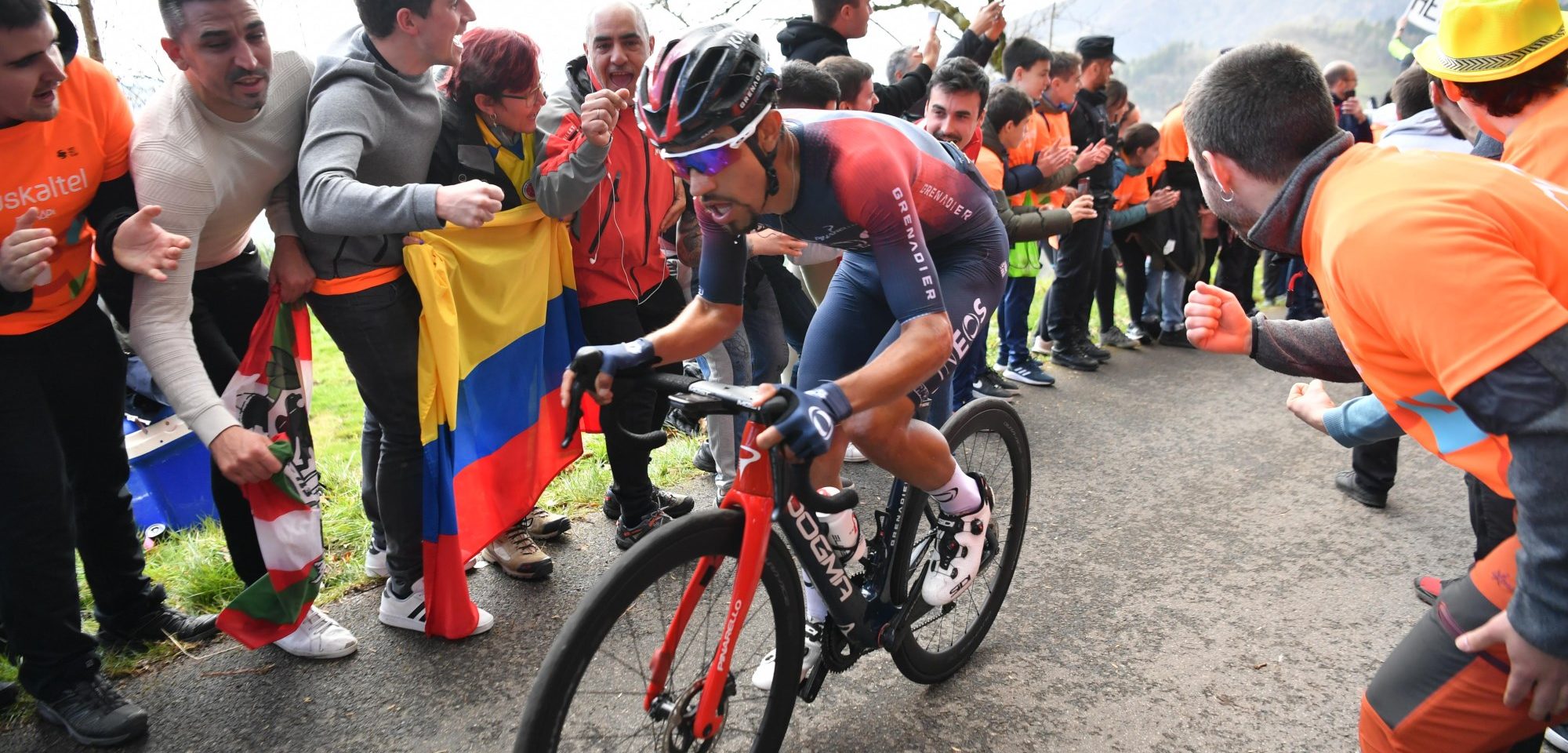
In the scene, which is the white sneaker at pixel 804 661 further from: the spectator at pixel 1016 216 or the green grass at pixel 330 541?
the spectator at pixel 1016 216

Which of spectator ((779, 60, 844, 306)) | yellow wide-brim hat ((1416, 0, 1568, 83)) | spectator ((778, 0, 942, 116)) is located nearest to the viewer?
yellow wide-brim hat ((1416, 0, 1568, 83))

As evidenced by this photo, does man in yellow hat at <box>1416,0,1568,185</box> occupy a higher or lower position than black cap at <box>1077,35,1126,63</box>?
higher

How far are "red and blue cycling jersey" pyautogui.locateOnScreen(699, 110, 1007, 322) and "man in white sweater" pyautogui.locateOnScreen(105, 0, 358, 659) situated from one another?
138 centimetres

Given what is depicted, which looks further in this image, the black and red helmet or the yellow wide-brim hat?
the yellow wide-brim hat

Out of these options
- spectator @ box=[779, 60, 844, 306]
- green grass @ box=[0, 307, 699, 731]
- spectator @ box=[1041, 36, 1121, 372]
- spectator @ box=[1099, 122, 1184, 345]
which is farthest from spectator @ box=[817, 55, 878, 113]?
spectator @ box=[1099, 122, 1184, 345]

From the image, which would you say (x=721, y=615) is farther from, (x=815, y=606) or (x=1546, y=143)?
(x=1546, y=143)

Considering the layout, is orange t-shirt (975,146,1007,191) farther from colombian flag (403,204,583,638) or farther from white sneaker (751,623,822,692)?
white sneaker (751,623,822,692)

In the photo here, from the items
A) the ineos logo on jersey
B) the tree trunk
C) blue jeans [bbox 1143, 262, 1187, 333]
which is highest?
the tree trunk

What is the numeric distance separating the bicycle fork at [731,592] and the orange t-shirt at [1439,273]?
1.22 meters

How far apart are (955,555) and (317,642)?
6.95 ft

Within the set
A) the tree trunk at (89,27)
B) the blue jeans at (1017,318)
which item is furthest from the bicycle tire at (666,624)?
the blue jeans at (1017,318)

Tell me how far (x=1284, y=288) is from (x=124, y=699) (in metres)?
9.53

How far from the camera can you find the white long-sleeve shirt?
270 centimetres

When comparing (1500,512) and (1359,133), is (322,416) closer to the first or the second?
(1500,512)
